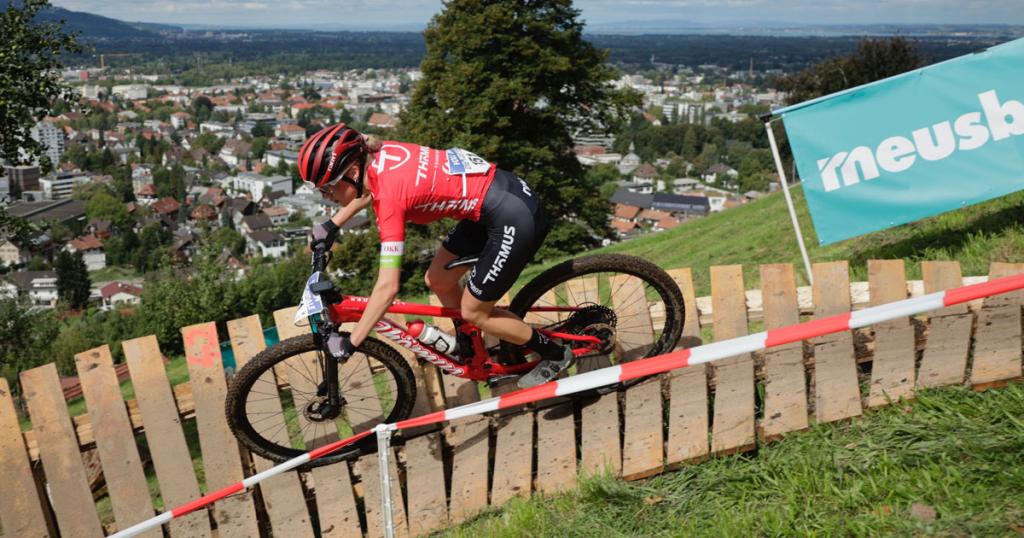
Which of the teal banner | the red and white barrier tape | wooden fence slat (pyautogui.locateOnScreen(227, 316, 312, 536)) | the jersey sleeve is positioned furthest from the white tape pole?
the teal banner

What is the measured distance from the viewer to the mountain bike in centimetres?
493

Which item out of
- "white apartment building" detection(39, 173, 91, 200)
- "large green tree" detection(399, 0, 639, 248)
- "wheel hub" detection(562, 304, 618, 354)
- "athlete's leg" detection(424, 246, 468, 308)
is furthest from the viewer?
"white apartment building" detection(39, 173, 91, 200)

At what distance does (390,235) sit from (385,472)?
146cm

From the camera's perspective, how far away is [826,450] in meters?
4.80

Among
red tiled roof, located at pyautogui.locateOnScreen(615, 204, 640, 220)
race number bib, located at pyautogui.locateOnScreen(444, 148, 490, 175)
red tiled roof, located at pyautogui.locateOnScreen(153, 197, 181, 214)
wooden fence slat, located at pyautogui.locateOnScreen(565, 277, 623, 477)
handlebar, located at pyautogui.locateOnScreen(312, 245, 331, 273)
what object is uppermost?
race number bib, located at pyautogui.locateOnScreen(444, 148, 490, 175)

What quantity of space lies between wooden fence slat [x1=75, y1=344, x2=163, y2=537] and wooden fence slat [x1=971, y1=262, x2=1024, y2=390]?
5.55 m

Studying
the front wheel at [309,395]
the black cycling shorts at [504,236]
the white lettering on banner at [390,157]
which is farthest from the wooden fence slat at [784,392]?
the white lettering on banner at [390,157]

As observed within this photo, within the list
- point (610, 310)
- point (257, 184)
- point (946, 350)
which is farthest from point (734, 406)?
point (257, 184)

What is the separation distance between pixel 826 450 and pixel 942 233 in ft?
16.1

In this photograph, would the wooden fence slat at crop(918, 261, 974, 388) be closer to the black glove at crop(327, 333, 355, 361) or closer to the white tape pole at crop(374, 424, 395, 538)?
the white tape pole at crop(374, 424, 395, 538)

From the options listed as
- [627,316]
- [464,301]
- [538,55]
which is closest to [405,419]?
[464,301]

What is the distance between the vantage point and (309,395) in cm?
523

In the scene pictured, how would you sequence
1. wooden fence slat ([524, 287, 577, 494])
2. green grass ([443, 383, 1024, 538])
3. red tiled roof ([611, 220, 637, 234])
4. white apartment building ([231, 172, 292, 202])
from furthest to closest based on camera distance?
white apartment building ([231, 172, 292, 202]) → red tiled roof ([611, 220, 637, 234]) → wooden fence slat ([524, 287, 577, 494]) → green grass ([443, 383, 1024, 538])

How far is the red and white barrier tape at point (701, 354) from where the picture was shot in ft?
13.5
